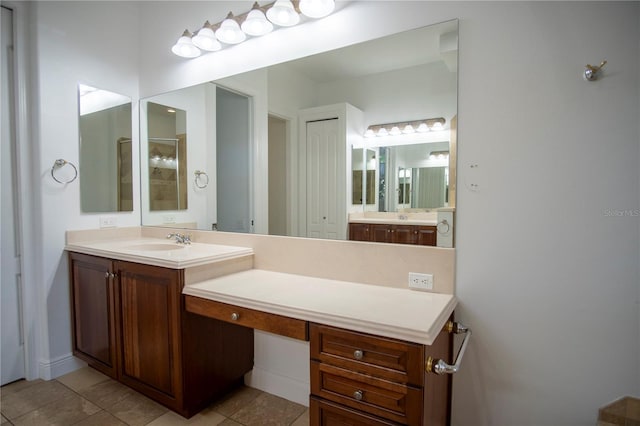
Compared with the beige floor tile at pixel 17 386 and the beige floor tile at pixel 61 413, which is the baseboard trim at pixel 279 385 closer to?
the beige floor tile at pixel 61 413

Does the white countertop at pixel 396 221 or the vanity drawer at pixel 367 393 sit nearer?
the vanity drawer at pixel 367 393

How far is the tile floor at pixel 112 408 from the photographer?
176 centimetres

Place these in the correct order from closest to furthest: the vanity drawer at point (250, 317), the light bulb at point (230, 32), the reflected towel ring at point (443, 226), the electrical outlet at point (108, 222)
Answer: the vanity drawer at point (250, 317)
the reflected towel ring at point (443, 226)
the light bulb at point (230, 32)
the electrical outlet at point (108, 222)

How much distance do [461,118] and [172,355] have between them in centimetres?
185

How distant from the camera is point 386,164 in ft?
5.46

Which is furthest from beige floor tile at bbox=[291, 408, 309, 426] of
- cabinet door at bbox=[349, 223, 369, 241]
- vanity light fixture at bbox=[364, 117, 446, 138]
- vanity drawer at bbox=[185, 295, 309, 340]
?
vanity light fixture at bbox=[364, 117, 446, 138]

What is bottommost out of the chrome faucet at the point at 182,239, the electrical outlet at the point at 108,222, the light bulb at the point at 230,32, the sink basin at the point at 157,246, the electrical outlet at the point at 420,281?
the electrical outlet at the point at 420,281

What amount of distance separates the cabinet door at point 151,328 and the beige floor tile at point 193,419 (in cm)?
12

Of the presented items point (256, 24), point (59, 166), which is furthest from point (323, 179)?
point (59, 166)

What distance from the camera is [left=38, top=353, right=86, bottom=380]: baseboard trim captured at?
2.16 m

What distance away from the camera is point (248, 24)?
1.90 metres

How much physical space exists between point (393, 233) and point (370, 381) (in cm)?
71

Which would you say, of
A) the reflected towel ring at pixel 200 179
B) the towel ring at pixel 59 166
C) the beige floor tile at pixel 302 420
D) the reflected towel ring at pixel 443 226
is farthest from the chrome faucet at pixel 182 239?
the reflected towel ring at pixel 443 226

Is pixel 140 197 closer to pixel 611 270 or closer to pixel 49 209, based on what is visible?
pixel 49 209
